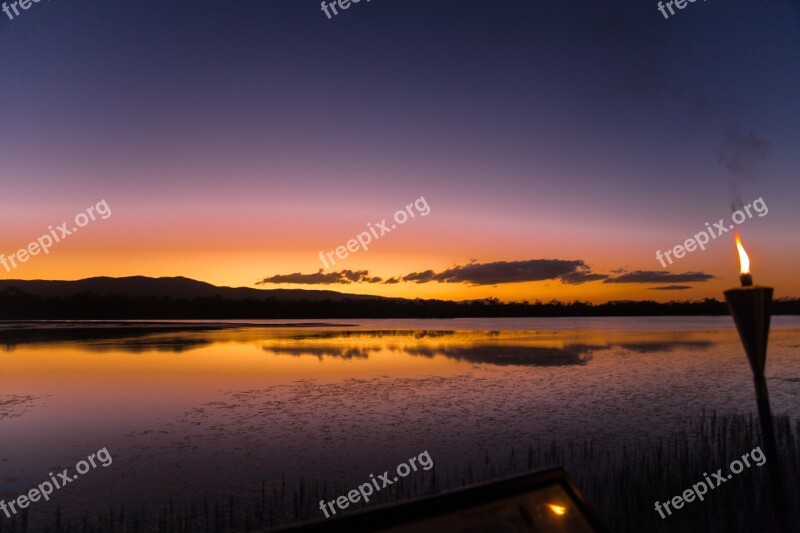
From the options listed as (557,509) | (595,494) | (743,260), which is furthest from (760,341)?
(595,494)

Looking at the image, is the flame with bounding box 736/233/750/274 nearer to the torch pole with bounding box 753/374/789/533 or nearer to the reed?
the torch pole with bounding box 753/374/789/533

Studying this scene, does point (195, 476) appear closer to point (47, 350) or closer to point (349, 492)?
point (349, 492)

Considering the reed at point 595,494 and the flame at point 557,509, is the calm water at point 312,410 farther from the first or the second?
the flame at point 557,509

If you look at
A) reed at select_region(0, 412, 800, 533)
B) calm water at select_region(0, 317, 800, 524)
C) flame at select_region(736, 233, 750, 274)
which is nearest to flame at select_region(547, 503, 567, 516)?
flame at select_region(736, 233, 750, 274)

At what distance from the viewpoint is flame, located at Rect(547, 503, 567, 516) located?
2.51m

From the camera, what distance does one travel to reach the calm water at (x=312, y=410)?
11.4 metres

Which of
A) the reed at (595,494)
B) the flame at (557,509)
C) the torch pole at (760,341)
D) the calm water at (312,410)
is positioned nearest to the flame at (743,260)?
the torch pole at (760,341)

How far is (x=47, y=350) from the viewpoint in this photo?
37.1 m

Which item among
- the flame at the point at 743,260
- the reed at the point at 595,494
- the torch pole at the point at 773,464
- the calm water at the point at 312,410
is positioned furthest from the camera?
the calm water at the point at 312,410

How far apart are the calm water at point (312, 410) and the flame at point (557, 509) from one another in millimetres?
8649

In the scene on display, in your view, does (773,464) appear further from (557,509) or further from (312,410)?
(312,410)

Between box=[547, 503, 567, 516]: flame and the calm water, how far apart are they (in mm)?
8649

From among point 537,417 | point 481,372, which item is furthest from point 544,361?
point 537,417

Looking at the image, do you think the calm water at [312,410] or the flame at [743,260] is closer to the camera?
the flame at [743,260]
